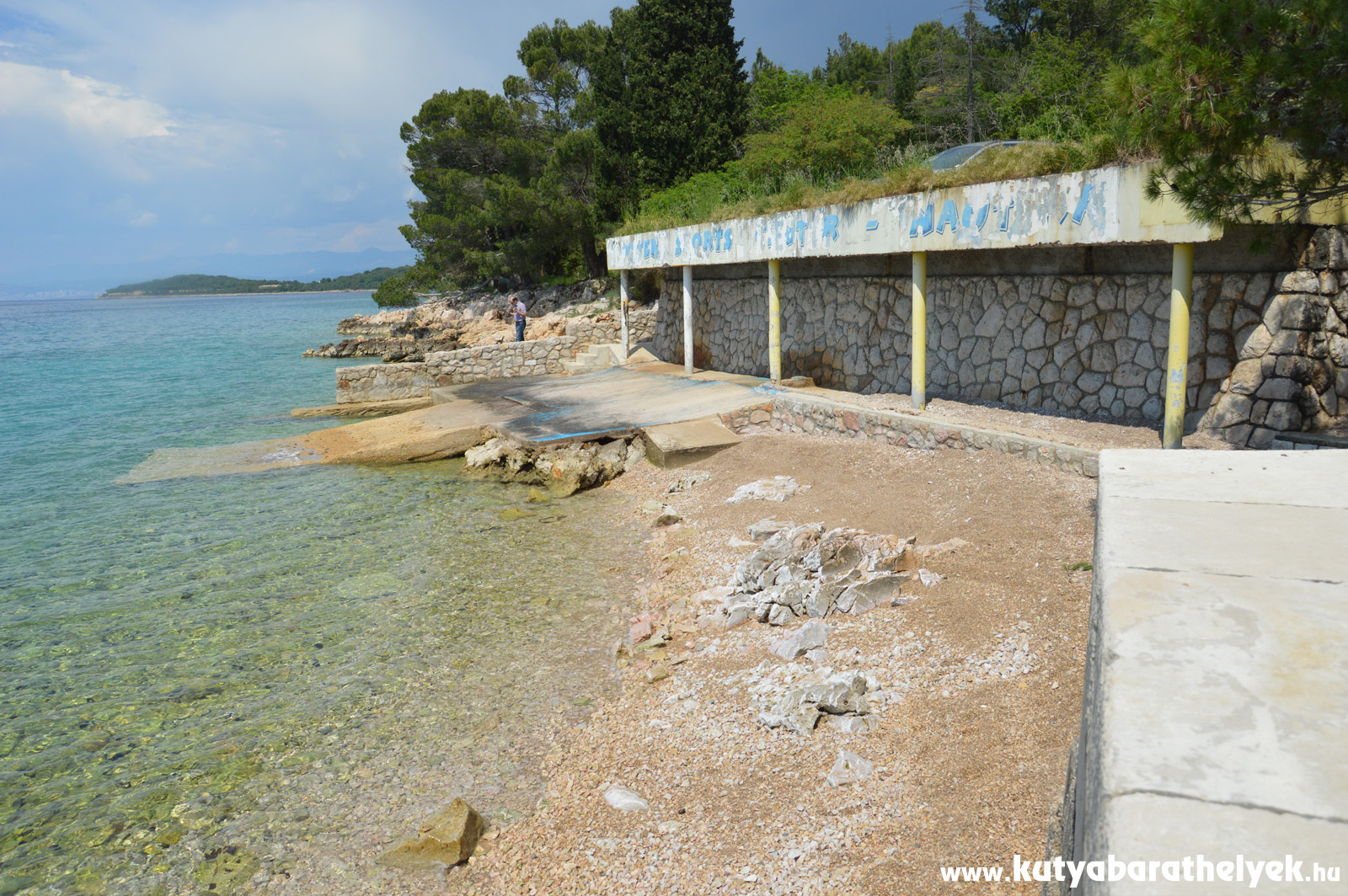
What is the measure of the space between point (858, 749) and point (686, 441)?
8.27m

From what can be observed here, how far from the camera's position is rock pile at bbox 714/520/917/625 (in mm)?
6906

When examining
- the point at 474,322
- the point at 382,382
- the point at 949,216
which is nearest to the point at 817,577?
the point at 949,216

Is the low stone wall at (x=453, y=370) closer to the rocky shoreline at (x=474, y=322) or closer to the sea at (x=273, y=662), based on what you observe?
the rocky shoreline at (x=474, y=322)

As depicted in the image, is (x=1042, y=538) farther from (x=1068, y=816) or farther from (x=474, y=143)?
(x=474, y=143)

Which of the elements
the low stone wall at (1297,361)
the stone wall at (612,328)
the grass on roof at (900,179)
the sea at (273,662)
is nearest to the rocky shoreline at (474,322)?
the stone wall at (612,328)

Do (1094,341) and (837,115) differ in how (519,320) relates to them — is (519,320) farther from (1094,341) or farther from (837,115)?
(1094,341)

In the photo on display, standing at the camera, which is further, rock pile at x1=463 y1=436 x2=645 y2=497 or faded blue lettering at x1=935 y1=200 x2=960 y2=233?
rock pile at x1=463 y1=436 x2=645 y2=497

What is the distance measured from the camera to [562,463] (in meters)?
13.3

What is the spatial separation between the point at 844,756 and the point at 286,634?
5786 mm

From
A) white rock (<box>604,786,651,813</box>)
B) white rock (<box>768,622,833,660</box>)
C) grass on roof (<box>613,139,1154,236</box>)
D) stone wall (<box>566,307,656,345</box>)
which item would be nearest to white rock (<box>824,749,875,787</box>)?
white rock (<box>604,786,651,813</box>)

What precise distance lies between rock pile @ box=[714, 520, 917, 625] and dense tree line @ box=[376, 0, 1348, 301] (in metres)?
3.80

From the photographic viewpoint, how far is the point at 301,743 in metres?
6.20

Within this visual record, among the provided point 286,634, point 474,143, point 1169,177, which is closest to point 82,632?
point 286,634

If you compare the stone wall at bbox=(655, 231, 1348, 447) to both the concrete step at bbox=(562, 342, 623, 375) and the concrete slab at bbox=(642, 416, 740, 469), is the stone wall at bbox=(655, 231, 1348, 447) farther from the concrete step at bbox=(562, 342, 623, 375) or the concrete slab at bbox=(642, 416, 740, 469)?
the concrete step at bbox=(562, 342, 623, 375)
